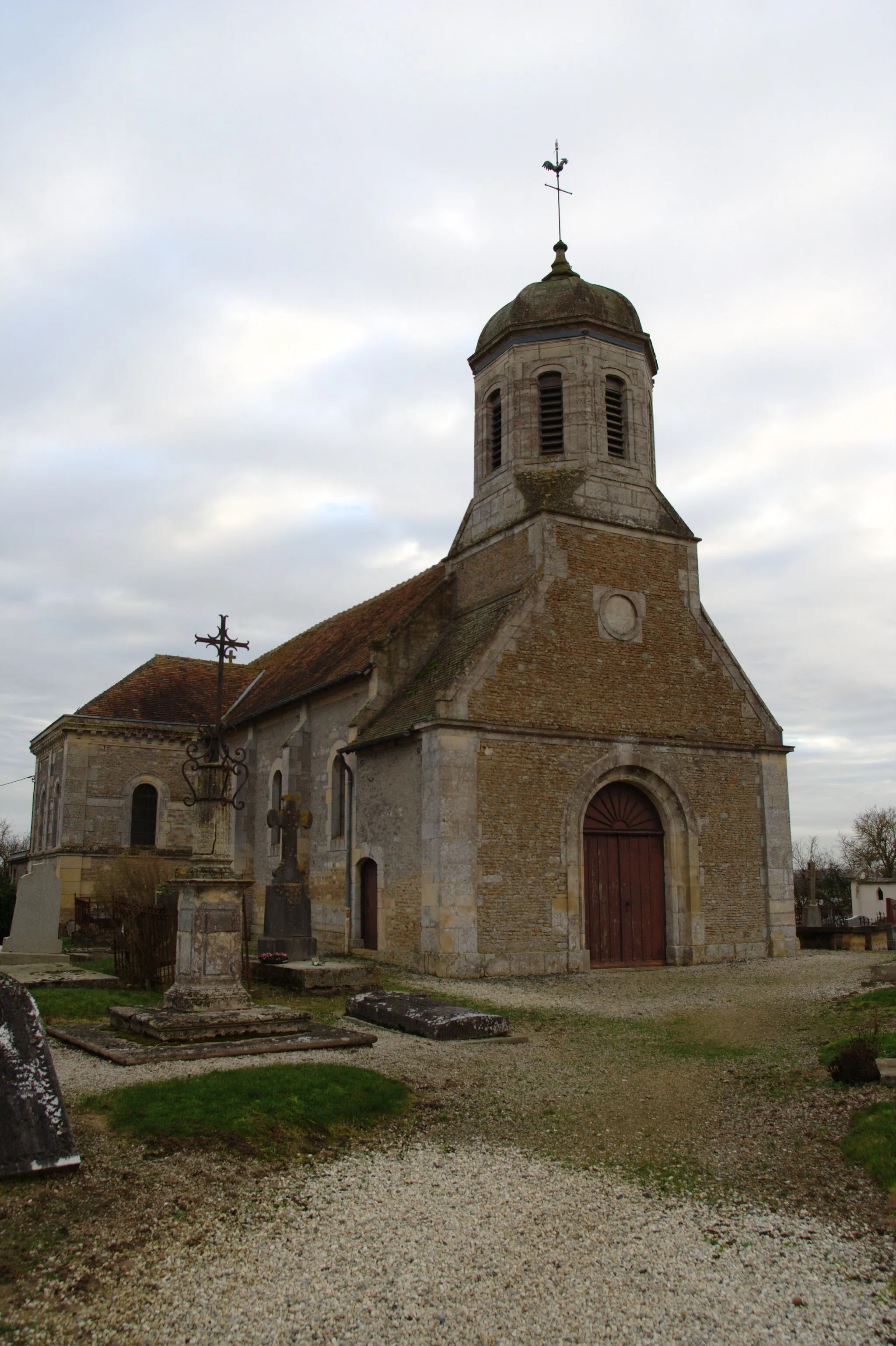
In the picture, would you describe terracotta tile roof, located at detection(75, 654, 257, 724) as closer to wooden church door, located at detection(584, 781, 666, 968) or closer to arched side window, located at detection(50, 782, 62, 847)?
arched side window, located at detection(50, 782, 62, 847)

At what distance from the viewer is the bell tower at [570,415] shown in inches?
774

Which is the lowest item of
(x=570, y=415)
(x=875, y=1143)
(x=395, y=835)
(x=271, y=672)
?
(x=875, y=1143)

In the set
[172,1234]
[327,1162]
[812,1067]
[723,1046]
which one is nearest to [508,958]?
[723,1046]

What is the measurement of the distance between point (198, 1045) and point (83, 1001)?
3721 mm

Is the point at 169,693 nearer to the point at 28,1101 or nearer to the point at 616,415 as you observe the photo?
the point at 616,415

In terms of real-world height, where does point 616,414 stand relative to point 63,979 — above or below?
above

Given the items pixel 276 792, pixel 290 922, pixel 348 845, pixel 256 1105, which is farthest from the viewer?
pixel 276 792

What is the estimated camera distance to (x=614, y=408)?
20.5m

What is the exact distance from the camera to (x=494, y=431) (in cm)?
2120

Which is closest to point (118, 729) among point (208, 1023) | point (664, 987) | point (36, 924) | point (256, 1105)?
point (36, 924)

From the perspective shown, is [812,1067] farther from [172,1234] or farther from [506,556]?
[506,556]

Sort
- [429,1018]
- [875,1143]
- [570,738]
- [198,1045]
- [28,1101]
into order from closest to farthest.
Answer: [28,1101], [875,1143], [198,1045], [429,1018], [570,738]

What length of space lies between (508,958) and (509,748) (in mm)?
3483

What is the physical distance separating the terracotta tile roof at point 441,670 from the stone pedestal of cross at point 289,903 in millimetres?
2435
